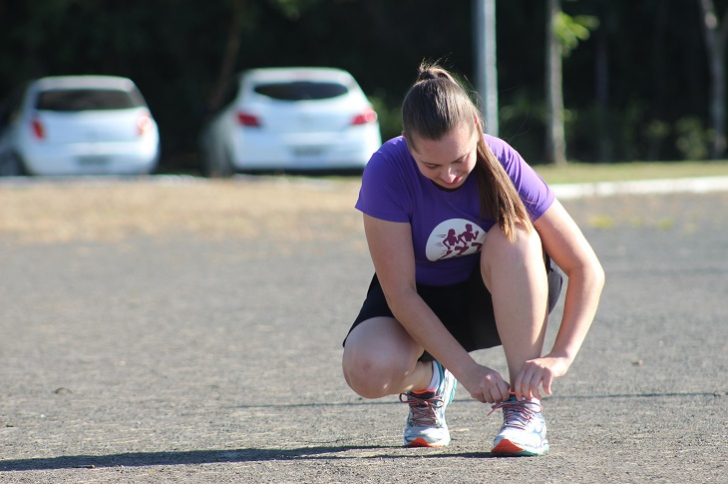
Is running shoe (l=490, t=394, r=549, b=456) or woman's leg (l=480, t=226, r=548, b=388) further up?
woman's leg (l=480, t=226, r=548, b=388)

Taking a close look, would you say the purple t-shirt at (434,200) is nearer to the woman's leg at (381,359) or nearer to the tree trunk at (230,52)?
the woman's leg at (381,359)

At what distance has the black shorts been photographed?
12.4 feet

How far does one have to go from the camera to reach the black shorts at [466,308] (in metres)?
3.78

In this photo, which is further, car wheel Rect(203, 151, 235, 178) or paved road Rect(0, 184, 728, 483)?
car wheel Rect(203, 151, 235, 178)

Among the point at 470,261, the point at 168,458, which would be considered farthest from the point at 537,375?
the point at 168,458

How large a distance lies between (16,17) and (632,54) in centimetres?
1207

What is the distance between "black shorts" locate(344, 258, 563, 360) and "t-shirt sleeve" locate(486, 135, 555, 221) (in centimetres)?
25

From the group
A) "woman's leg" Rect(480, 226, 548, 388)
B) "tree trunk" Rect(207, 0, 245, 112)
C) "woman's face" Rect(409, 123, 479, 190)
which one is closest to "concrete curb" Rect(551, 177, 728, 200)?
"tree trunk" Rect(207, 0, 245, 112)

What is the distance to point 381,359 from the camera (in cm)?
364

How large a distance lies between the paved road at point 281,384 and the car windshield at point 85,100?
7294 mm

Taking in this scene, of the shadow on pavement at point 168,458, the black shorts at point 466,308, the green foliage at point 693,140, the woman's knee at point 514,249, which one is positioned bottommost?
the green foliage at point 693,140

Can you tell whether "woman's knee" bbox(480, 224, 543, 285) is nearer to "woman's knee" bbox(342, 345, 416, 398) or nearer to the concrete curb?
"woman's knee" bbox(342, 345, 416, 398)

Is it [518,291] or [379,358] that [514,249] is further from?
[379,358]

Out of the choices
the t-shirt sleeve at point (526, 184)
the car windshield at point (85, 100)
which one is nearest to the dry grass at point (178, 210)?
the car windshield at point (85, 100)
